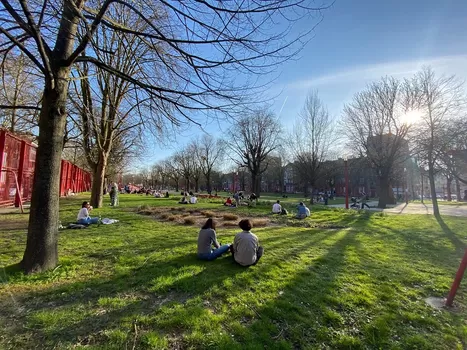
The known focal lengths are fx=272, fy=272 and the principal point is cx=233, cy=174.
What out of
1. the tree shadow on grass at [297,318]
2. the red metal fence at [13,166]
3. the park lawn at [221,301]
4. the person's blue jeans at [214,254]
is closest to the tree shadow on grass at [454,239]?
the park lawn at [221,301]

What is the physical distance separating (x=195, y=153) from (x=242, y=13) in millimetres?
63682

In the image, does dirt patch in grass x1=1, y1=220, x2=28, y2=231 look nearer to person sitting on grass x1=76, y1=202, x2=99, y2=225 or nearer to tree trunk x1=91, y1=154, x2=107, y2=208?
person sitting on grass x1=76, y1=202, x2=99, y2=225

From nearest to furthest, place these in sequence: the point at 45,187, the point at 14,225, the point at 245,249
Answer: the point at 45,187
the point at 245,249
the point at 14,225

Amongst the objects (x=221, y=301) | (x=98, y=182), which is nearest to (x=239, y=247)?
(x=221, y=301)

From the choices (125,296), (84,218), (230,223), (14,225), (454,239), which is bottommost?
(454,239)

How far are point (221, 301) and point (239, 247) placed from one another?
178cm

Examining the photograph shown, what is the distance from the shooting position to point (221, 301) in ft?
13.6

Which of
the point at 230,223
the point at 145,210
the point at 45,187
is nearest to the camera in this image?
the point at 45,187

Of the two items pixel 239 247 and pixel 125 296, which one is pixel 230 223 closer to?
pixel 239 247

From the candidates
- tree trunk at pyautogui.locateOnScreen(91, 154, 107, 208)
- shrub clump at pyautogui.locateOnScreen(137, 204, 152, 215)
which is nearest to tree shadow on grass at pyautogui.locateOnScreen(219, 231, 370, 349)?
shrub clump at pyautogui.locateOnScreen(137, 204, 152, 215)

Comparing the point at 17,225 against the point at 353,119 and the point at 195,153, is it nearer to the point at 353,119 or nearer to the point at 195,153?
the point at 353,119

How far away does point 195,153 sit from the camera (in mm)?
66938

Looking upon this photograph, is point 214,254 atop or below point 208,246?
below

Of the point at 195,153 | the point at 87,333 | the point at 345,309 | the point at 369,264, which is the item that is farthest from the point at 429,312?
the point at 195,153
